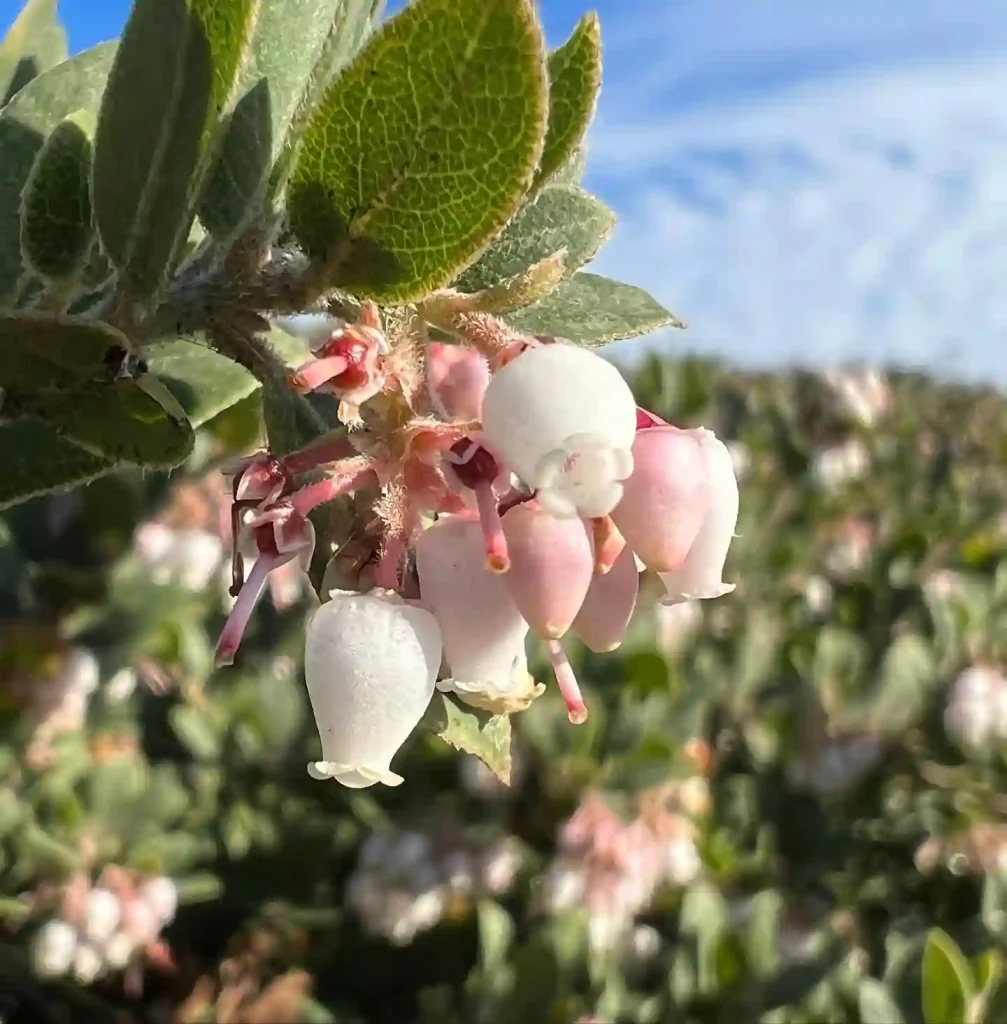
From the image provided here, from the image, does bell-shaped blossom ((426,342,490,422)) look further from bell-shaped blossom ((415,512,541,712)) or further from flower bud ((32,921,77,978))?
flower bud ((32,921,77,978))

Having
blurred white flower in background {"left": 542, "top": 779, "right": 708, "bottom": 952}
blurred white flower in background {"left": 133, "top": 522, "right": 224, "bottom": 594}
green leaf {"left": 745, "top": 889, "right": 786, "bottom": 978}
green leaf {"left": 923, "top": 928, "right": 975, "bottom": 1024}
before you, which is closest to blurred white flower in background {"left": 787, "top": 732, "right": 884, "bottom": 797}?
blurred white flower in background {"left": 542, "top": 779, "right": 708, "bottom": 952}

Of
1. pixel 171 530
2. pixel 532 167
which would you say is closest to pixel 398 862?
pixel 171 530

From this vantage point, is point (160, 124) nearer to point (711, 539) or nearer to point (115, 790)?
point (711, 539)

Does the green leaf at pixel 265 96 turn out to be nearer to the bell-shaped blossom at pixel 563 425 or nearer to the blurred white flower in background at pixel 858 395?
the bell-shaped blossom at pixel 563 425

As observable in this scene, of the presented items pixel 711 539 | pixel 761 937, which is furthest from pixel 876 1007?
pixel 711 539

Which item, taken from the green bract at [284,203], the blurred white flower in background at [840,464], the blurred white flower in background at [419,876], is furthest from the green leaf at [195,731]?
the blurred white flower in background at [840,464]
